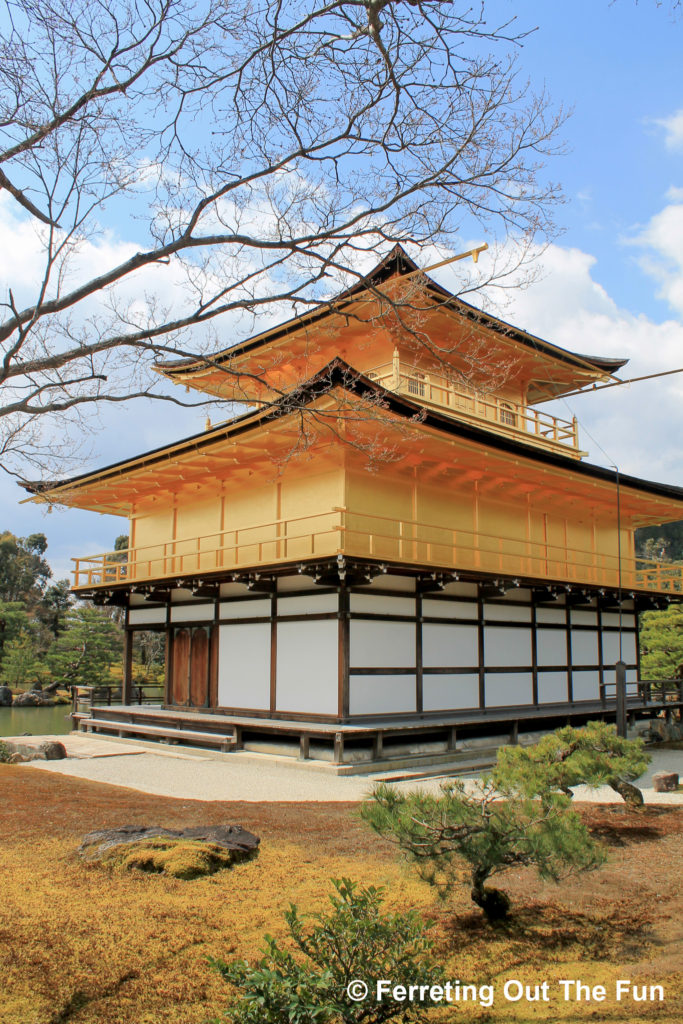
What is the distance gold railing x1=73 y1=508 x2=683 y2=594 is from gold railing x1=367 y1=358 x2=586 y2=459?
9.84 ft

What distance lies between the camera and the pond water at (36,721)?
2512 cm

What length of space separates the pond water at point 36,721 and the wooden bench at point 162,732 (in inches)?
116

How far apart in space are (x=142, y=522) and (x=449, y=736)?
11.2 meters

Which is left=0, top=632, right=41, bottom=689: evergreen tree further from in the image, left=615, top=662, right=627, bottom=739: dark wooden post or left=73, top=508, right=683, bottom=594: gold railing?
left=615, top=662, right=627, bottom=739: dark wooden post

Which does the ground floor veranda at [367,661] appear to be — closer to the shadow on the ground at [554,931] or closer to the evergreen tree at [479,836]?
the shadow on the ground at [554,931]

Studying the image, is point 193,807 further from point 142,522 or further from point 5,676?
point 5,676

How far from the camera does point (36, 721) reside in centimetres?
2939

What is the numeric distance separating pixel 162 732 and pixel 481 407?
37.9ft

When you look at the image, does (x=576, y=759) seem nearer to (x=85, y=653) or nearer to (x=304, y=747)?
(x=304, y=747)

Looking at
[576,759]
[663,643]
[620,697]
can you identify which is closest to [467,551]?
[620,697]

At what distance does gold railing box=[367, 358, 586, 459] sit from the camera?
56.2 feet

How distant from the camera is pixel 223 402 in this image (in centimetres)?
632

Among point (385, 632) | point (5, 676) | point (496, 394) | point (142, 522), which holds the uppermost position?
point (496, 394)

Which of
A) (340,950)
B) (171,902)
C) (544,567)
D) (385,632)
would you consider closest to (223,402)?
(171,902)
